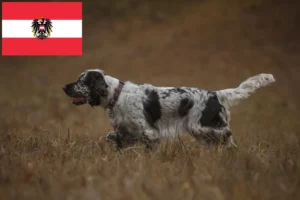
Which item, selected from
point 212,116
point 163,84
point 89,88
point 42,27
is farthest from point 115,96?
point 163,84

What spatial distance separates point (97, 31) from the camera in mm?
27438

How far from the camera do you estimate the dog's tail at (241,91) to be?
583 cm

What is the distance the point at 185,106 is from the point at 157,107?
1.10 feet

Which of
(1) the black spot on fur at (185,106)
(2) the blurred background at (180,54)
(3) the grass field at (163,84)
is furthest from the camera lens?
(2) the blurred background at (180,54)

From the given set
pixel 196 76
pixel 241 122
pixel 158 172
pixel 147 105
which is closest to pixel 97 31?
pixel 196 76

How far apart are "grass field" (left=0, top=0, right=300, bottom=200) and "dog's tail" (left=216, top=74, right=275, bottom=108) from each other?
22.9 inches

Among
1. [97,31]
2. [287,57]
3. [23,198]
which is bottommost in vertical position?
[23,198]

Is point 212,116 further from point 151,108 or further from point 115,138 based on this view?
point 115,138

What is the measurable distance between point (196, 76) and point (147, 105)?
43.8 ft

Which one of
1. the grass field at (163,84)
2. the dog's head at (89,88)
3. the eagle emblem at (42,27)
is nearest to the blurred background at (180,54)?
the grass field at (163,84)

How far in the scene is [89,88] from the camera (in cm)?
583

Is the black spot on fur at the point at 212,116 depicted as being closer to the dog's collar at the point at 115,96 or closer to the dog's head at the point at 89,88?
the dog's collar at the point at 115,96

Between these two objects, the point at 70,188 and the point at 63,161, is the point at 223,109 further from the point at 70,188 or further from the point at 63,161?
the point at 70,188

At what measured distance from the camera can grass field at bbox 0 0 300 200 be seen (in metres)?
3.73
